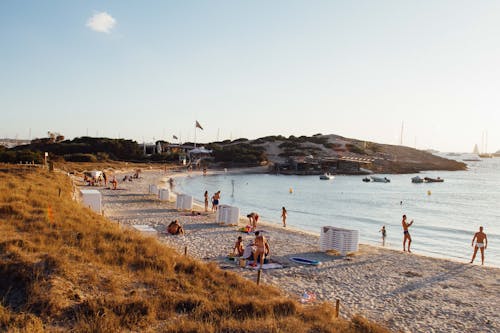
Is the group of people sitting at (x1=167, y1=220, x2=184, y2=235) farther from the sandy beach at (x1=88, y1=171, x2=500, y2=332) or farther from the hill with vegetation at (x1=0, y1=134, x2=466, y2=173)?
the hill with vegetation at (x1=0, y1=134, x2=466, y2=173)

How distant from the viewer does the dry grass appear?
558 cm

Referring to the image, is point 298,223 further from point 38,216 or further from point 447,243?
point 38,216

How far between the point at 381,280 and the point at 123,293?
275 inches

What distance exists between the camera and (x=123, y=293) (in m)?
6.68

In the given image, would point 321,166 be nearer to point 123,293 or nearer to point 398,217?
point 398,217

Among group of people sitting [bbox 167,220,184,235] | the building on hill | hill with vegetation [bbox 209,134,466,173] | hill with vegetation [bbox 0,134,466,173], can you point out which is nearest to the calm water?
group of people sitting [bbox 167,220,184,235]

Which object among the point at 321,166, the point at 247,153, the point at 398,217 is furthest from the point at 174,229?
the point at 321,166

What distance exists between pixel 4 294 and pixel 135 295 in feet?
6.30

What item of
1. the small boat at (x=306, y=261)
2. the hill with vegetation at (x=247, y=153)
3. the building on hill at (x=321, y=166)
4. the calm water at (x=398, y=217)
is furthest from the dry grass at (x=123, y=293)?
the building on hill at (x=321, y=166)

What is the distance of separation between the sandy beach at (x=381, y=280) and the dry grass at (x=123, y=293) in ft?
5.38

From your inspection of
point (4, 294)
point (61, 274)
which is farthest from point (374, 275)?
point (4, 294)

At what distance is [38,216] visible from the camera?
36.3 feet

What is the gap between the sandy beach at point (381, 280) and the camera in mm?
8133

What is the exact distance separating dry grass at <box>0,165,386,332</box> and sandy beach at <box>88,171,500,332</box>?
64.6 inches
